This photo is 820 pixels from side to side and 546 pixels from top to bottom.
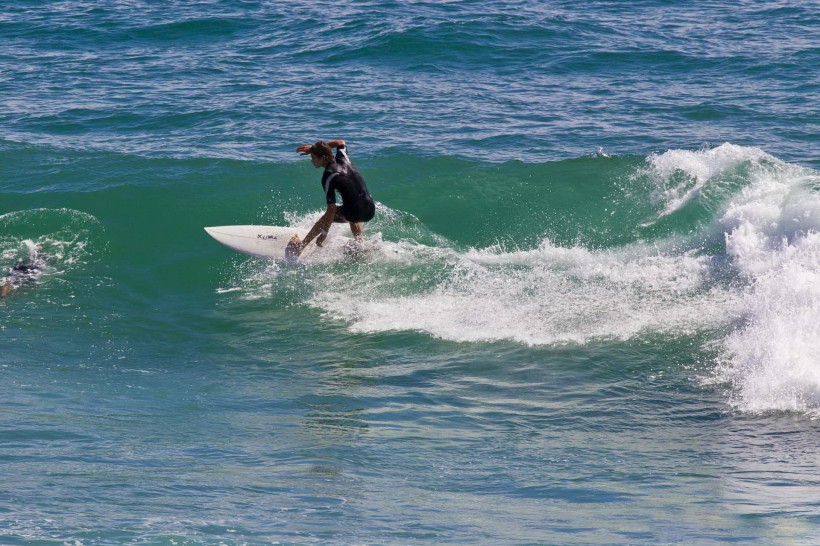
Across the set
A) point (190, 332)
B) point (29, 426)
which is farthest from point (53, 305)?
point (29, 426)

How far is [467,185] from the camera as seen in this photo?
634 inches

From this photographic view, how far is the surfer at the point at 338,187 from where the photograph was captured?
40.1 ft

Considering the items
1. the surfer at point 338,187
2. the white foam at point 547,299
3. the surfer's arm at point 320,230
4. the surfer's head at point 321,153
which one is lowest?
the white foam at point 547,299

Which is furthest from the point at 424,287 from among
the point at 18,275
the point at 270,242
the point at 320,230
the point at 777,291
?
the point at 18,275

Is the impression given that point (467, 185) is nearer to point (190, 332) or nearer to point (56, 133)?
point (190, 332)

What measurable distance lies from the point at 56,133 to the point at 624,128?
405 inches

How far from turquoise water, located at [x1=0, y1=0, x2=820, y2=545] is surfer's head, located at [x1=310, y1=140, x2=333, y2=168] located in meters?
1.56

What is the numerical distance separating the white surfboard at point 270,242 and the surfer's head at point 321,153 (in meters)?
1.35

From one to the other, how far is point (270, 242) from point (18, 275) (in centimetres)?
322

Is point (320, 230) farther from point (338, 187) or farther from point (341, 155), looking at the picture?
point (341, 155)

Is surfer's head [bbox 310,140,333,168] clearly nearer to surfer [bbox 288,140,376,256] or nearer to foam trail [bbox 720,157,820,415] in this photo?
surfer [bbox 288,140,376,256]

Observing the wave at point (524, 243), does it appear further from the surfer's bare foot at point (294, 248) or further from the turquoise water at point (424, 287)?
the surfer's bare foot at point (294, 248)

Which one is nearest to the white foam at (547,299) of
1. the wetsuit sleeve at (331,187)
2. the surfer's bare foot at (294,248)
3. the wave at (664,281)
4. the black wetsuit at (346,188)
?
the wave at (664,281)

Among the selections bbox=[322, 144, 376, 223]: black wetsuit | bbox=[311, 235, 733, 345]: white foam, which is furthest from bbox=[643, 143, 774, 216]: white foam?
bbox=[322, 144, 376, 223]: black wetsuit
